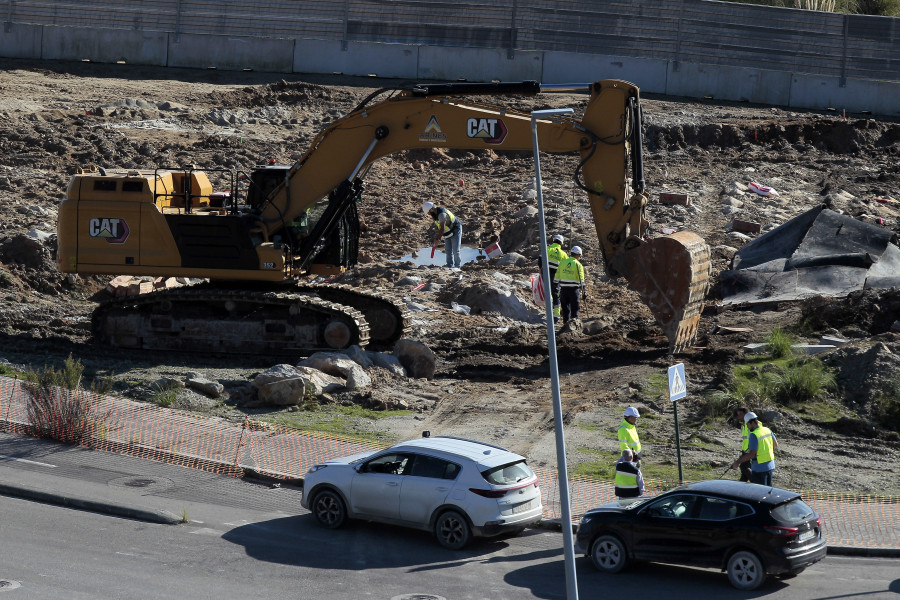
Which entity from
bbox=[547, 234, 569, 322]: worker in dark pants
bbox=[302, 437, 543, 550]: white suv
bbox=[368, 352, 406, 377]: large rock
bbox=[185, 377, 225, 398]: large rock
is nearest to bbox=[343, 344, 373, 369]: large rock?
bbox=[368, 352, 406, 377]: large rock

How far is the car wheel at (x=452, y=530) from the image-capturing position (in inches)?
542

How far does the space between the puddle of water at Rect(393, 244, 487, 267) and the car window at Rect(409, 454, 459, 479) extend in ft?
49.0

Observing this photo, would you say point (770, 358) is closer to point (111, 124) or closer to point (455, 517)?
point (455, 517)

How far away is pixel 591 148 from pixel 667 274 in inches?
103

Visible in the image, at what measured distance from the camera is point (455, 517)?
544 inches

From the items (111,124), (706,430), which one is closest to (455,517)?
(706,430)

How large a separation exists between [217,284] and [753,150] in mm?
21848

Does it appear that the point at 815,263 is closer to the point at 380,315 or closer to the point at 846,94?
the point at 380,315

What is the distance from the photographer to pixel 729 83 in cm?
4191

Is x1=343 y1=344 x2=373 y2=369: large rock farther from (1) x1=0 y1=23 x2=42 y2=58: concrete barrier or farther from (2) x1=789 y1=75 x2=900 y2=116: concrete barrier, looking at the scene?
(2) x1=789 y1=75 x2=900 y2=116: concrete barrier

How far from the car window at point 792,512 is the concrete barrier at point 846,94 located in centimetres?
3153

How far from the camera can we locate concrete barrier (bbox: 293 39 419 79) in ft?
137

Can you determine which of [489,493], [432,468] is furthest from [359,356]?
[489,493]

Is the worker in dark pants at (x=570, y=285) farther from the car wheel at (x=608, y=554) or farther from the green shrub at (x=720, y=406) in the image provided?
the car wheel at (x=608, y=554)
